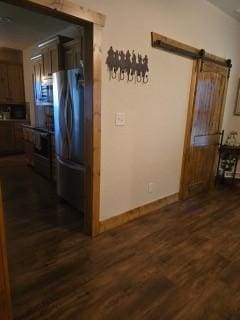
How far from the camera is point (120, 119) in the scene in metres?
2.42

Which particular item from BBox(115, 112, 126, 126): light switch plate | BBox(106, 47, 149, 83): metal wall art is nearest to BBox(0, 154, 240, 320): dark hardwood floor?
BBox(115, 112, 126, 126): light switch plate

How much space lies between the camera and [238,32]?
363cm

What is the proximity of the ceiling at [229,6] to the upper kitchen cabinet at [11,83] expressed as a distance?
4.97m

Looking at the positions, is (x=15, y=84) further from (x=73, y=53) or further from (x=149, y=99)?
(x=149, y=99)

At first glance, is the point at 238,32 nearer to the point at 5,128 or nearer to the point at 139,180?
the point at 139,180

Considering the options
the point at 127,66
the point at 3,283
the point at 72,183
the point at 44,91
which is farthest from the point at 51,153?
the point at 3,283

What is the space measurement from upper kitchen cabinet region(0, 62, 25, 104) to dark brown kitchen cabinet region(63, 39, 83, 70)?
2.96m

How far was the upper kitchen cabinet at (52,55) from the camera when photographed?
142 inches

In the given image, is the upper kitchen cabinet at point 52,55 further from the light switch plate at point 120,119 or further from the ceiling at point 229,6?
the ceiling at point 229,6

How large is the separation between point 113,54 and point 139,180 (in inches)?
59.3

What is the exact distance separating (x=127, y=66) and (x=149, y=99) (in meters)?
0.50

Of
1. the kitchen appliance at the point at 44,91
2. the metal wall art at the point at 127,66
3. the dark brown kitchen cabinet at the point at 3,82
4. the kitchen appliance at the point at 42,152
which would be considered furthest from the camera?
the dark brown kitchen cabinet at the point at 3,82

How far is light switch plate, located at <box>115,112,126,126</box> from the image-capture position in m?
2.38

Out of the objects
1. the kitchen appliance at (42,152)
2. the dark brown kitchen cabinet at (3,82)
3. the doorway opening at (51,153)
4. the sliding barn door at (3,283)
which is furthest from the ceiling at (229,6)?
the dark brown kitchen cabinet at (3,82)
